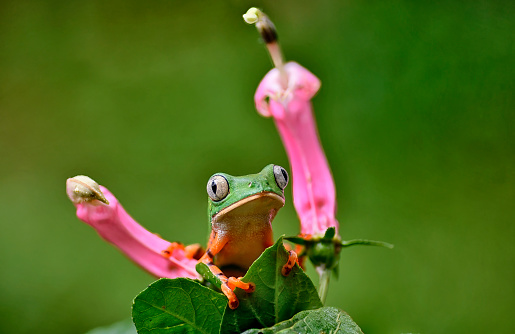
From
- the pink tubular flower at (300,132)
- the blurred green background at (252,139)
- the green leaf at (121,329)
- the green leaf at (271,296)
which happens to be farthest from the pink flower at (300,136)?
the blurred green background at (252,139)

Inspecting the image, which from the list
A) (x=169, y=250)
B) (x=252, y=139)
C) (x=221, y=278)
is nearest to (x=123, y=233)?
(x=169, y=250)

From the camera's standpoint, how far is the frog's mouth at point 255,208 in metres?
0.69

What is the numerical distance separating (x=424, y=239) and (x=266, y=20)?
1.48m

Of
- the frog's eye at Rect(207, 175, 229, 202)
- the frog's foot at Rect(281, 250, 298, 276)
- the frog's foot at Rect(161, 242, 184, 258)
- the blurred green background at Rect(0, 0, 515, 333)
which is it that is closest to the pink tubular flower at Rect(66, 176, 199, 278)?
the frog's foot at Rect(161, 242, 184, 258)

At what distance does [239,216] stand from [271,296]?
18cm

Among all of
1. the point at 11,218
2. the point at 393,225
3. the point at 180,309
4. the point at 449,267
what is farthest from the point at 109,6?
the point at 180,309

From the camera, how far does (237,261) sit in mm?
765

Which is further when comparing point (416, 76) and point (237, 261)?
point (416, 76)

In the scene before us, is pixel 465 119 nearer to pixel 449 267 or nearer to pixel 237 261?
pixel 449 267

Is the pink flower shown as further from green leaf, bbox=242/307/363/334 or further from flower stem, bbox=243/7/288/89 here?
green leaf, bbox=242/307/363/334

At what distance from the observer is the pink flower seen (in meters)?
0.84

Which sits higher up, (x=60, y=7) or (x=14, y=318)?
(x=60, y=7)

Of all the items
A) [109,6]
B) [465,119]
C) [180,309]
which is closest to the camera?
[180,309]

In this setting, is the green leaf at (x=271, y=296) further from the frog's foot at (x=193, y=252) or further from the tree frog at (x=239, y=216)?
the frog's foot at (x=193, y=252)
